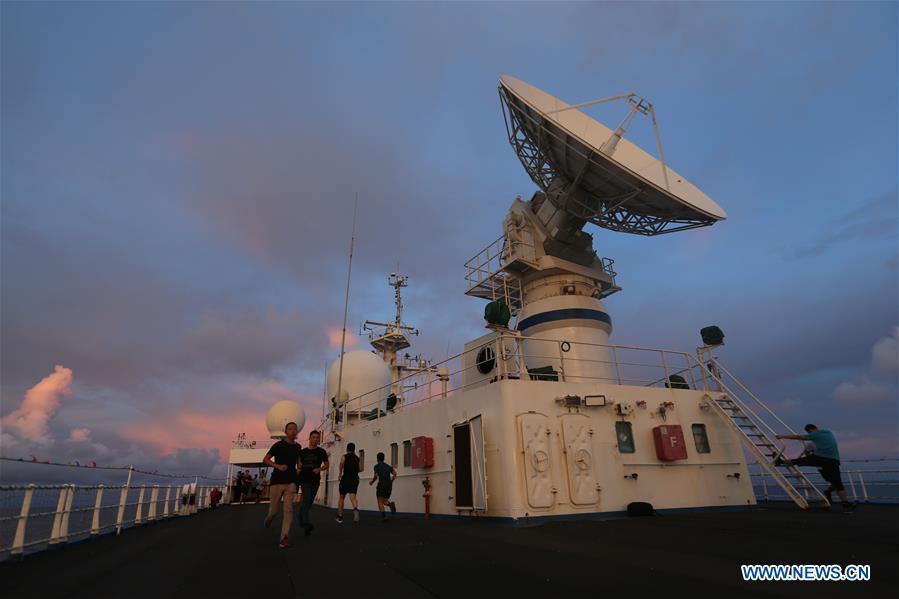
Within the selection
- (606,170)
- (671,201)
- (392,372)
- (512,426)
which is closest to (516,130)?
(606,170)

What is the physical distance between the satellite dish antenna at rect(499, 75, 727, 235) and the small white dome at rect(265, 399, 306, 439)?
93.7 ft

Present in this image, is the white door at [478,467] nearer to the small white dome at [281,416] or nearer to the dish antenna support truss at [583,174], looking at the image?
the dish antenna support truss at [583,174]

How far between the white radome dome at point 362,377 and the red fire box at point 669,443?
60.2 ft

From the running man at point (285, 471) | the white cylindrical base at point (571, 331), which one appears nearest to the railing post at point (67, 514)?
the running man at point (285, 471)

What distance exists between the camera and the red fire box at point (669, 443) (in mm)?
12445

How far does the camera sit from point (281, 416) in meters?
36.5

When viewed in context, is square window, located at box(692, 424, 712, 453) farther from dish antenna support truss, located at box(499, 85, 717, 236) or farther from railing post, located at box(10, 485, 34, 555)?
railing post, located at box(10, 485, 34, 555)

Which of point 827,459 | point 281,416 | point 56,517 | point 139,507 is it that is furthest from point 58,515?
point 281,416

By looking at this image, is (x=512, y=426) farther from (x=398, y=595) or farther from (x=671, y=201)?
(x=671, y=201)

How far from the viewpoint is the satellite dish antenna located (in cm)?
1447

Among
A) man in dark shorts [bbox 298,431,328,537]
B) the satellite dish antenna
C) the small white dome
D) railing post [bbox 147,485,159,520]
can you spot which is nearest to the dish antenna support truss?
the satellite dish antenna

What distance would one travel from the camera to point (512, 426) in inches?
437

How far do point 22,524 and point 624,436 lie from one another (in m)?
12.6

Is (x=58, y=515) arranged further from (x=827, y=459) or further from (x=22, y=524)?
(x=827, y=459)
